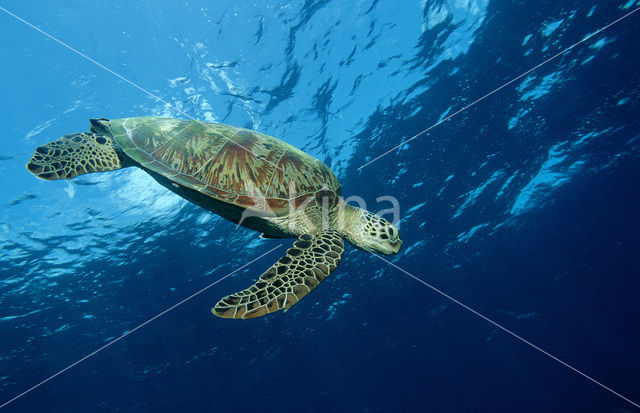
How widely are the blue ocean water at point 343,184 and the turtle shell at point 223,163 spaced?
4.32 meters

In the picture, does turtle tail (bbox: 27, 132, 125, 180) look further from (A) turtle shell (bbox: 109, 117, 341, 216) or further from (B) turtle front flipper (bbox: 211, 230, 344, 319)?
(B) turtle front flipper (bbox: 211, 230, 344, 319)

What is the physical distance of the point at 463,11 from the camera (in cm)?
754

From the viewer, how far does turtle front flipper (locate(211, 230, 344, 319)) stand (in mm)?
2658

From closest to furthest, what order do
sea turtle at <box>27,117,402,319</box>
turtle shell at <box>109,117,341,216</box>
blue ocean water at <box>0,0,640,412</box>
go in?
sea turtle at <box>27,117,402,319</box> < turtle shell at <box>109,117,341,216</box> < blue ocean water at <box>0,0,640,412</box>

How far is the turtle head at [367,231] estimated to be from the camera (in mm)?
4598

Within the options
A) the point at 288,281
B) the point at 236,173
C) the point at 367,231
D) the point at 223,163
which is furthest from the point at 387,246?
the point at 223,163

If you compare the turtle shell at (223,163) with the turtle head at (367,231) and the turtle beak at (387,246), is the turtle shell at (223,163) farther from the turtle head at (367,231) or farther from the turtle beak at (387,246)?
the turtle beak at (387,246)

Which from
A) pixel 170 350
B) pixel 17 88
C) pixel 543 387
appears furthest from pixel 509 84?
pixel 543 387

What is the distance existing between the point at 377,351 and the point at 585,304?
57.1ft

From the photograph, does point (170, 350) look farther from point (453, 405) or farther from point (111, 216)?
point (453, 405)

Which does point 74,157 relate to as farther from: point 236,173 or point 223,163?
point 236,173

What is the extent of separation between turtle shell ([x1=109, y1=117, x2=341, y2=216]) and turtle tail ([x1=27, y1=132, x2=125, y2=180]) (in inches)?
13.8

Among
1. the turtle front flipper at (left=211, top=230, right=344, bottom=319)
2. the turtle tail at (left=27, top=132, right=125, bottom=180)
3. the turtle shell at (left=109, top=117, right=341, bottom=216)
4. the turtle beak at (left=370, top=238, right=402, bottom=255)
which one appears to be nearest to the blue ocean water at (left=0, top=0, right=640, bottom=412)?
the turtle tail at (left=27, top=132, right=125, bottom=180)

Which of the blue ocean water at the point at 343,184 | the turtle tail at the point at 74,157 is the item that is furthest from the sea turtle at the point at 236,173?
the blue ocean water at the point at 343,184
